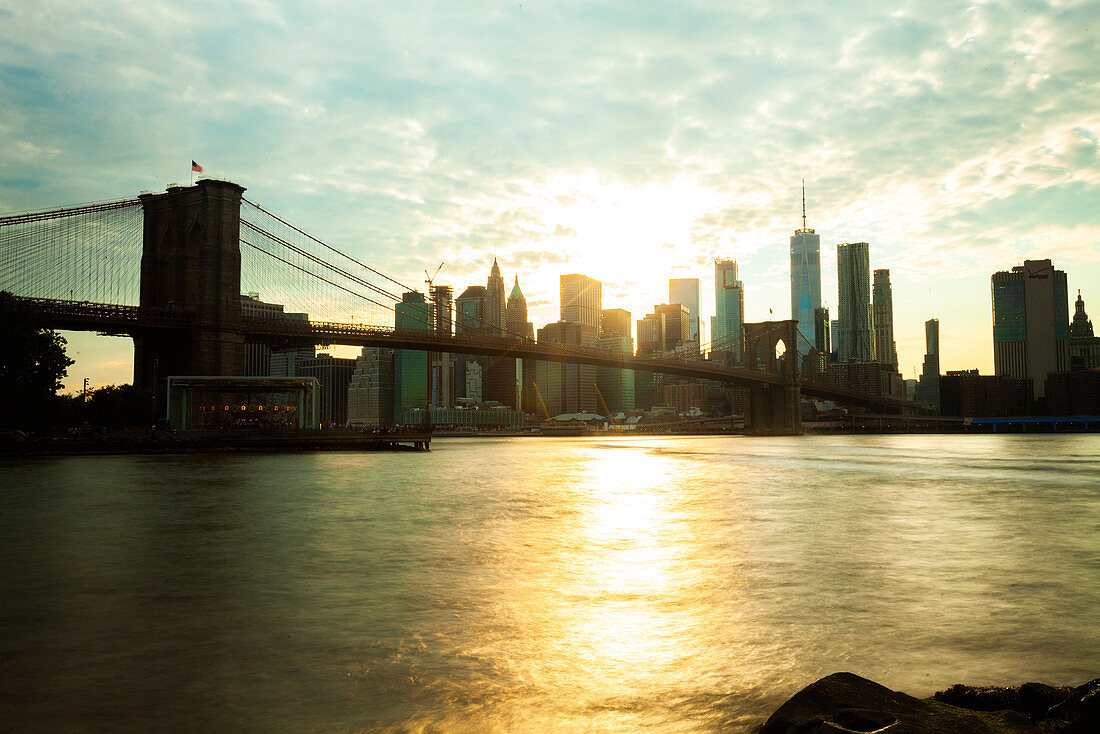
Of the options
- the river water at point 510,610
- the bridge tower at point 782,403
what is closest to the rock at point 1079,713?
the river water at point 510,610

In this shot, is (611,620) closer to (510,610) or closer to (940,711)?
(510,610)

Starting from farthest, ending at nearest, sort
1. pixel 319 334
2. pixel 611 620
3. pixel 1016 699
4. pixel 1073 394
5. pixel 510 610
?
pixel 1073 394 < pixel 319 334 < pixel 510 610 < pixel 611 620 < pixel 1016 699

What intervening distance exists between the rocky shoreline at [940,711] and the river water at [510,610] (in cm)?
109

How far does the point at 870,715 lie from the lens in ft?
16.4

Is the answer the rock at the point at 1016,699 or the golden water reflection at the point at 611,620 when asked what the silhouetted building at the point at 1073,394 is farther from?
the rock at the point at 1016,699

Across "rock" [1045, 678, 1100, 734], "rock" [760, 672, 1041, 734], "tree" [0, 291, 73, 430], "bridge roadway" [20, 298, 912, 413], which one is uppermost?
"bridge roadway" [20, 298, 912, 413]

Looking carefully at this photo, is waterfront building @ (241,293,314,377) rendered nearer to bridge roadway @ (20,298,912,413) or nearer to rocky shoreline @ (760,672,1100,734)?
bridge roadway @ (20,298,912,413)

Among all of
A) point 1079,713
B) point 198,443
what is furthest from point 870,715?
point 198,443

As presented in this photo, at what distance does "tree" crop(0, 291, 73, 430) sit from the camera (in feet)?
149

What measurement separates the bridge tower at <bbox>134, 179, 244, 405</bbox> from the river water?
36.8m

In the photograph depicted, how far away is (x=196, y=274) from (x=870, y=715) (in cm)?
6558

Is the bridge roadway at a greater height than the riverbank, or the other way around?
the bridge roadway

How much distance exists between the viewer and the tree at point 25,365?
45.3 metres

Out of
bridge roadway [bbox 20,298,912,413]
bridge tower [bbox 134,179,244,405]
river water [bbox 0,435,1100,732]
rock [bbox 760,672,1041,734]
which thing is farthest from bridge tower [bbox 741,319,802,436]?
rock [bbox 760,672,1041,734]
